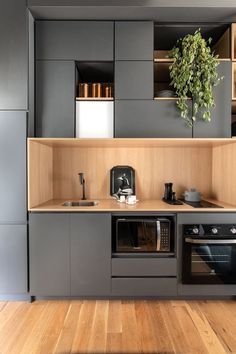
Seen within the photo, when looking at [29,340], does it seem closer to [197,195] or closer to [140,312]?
[140,312]

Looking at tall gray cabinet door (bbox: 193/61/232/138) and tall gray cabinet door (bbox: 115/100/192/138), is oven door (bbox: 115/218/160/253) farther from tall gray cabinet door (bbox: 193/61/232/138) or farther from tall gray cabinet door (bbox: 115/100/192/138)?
tall gray cabinet door (bbox: 193/61/232/138)

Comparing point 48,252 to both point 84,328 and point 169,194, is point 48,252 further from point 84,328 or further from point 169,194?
point 169,194

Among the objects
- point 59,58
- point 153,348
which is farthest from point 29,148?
point 153,348

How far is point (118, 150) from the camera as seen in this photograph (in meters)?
2.80

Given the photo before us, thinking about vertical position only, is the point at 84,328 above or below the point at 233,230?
below

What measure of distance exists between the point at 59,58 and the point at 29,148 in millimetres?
881

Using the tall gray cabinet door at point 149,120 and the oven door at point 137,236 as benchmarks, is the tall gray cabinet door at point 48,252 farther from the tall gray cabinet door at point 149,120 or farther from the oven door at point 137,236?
the tall gray cabinet door at point 149,120

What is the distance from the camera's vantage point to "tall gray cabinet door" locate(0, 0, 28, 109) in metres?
2.13

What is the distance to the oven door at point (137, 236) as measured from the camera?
214cm

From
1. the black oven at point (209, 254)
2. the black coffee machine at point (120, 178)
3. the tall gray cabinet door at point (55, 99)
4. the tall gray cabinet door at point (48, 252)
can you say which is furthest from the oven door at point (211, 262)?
the tall gray cabinet door at point (55, 99)

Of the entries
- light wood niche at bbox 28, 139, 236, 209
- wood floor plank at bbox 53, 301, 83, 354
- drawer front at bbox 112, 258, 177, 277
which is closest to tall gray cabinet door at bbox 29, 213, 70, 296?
wood floor plank at bbox 53, 301, 83, 354

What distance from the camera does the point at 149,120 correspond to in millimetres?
2273

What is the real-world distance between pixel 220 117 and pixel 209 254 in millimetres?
1260

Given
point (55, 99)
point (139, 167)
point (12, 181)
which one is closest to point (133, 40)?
point (55, 99)
